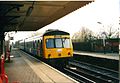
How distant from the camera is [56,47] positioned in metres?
20.6

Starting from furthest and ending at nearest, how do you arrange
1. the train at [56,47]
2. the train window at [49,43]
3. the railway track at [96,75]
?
the train window at [49,43]
the train at [56,47]
the railway track at [96,75]

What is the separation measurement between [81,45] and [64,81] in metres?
36.7

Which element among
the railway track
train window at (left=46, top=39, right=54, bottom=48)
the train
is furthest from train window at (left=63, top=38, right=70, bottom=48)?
the railway track

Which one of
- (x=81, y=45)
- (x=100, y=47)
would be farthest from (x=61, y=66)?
(x=81, y=45)

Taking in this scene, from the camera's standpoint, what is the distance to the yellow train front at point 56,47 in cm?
2038

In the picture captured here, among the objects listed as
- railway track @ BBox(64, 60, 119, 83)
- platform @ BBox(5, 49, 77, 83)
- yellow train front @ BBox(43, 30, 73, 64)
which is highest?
yellow train front @ BBox(43, 30, 73, 64)

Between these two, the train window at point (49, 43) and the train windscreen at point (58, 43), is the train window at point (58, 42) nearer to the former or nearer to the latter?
the train windscreen at point (58, 43)

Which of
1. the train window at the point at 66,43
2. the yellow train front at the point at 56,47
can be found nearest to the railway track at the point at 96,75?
the yellow train front at the point at 56,47

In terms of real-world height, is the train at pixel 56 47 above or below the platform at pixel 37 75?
above

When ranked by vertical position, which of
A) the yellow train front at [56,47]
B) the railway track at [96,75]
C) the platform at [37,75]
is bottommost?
the railway track at [96,75]

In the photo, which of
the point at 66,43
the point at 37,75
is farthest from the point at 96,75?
the point at 37,75

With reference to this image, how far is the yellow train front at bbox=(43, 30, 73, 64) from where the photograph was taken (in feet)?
66.8

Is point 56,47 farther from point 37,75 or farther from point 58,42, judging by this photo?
point 37,75

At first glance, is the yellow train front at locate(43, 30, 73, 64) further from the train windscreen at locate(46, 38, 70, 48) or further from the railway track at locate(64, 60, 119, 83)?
the railway track at locate(64, 60, 119, 83)
